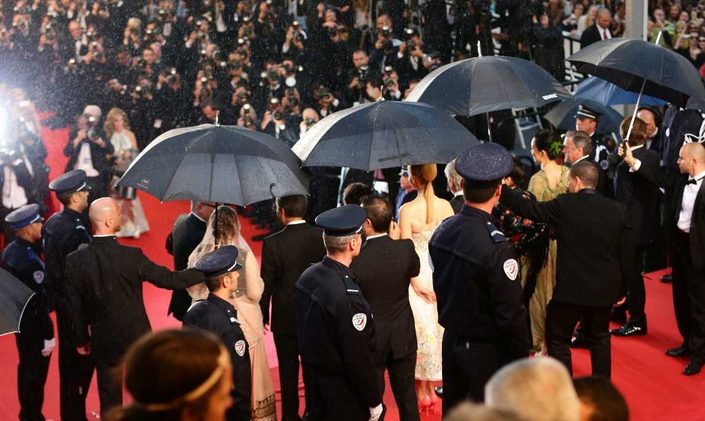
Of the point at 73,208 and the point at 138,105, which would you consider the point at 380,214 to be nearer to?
the point at 73,208

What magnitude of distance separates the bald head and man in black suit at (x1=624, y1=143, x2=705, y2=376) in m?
3.45

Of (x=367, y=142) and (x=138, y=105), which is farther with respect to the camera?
(x=138, y=105)

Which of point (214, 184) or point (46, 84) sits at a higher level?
point (214, 184)

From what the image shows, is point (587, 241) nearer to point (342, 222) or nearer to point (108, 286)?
point (342, 222)

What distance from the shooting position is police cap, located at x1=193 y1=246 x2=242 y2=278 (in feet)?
15.1

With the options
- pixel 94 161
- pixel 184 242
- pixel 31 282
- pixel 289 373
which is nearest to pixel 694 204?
pixel 289 373

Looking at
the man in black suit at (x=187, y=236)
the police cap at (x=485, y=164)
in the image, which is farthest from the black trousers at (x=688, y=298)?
the man in black suit at (x=187, y=236)

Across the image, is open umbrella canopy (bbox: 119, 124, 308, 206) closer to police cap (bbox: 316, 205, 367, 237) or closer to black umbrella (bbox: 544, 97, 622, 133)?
police cap (bbox: 316, 205, 367, 237)

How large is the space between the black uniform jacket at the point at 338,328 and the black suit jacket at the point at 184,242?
64.2 inches

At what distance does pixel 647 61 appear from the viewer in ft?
19.8

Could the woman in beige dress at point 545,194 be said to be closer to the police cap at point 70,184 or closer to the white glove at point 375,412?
the white glove at point 375,412

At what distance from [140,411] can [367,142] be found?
3.29 meters

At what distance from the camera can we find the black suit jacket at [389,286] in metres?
5.03

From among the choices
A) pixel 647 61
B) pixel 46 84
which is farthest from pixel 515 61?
pixel 46 84
